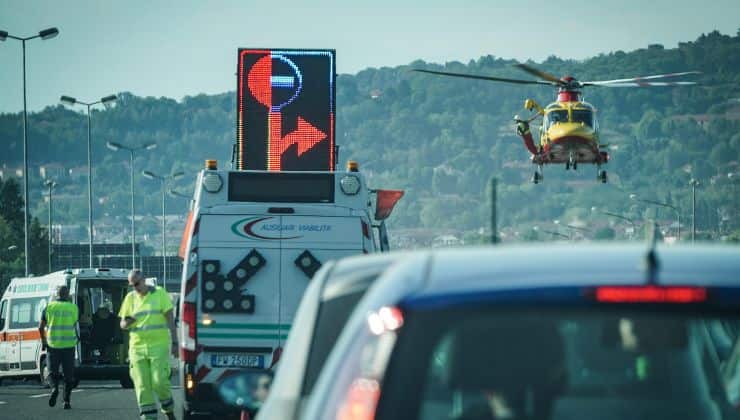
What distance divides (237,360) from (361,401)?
11.4m

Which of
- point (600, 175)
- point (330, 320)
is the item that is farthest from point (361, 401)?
point (600, 175)

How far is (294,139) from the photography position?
24.4 metres

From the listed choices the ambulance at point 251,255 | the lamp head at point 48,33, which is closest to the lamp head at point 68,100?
the lamp head at point 48,33

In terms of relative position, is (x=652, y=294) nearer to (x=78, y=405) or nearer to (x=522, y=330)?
(x=522, y=330)

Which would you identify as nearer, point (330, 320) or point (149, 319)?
point (330, 320)

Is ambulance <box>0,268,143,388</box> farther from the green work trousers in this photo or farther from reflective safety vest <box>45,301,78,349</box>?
the green work trousers

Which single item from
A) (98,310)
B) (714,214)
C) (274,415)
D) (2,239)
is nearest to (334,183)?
(274,415)

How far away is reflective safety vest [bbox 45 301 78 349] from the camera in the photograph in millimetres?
23375

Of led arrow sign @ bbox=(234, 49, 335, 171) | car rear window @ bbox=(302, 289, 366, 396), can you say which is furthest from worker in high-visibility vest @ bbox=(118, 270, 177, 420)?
car rear window @ bbox=(302, 289, 366, 396)

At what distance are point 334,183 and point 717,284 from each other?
1249 cm

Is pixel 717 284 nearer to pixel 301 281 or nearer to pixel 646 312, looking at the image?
pixel 646 312

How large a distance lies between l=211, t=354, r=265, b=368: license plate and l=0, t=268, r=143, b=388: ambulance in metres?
13.5

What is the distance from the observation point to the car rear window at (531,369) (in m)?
4.00

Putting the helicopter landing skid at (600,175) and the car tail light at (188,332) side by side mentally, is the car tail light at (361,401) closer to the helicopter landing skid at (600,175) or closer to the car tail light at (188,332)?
the car tail light at (188,332)
